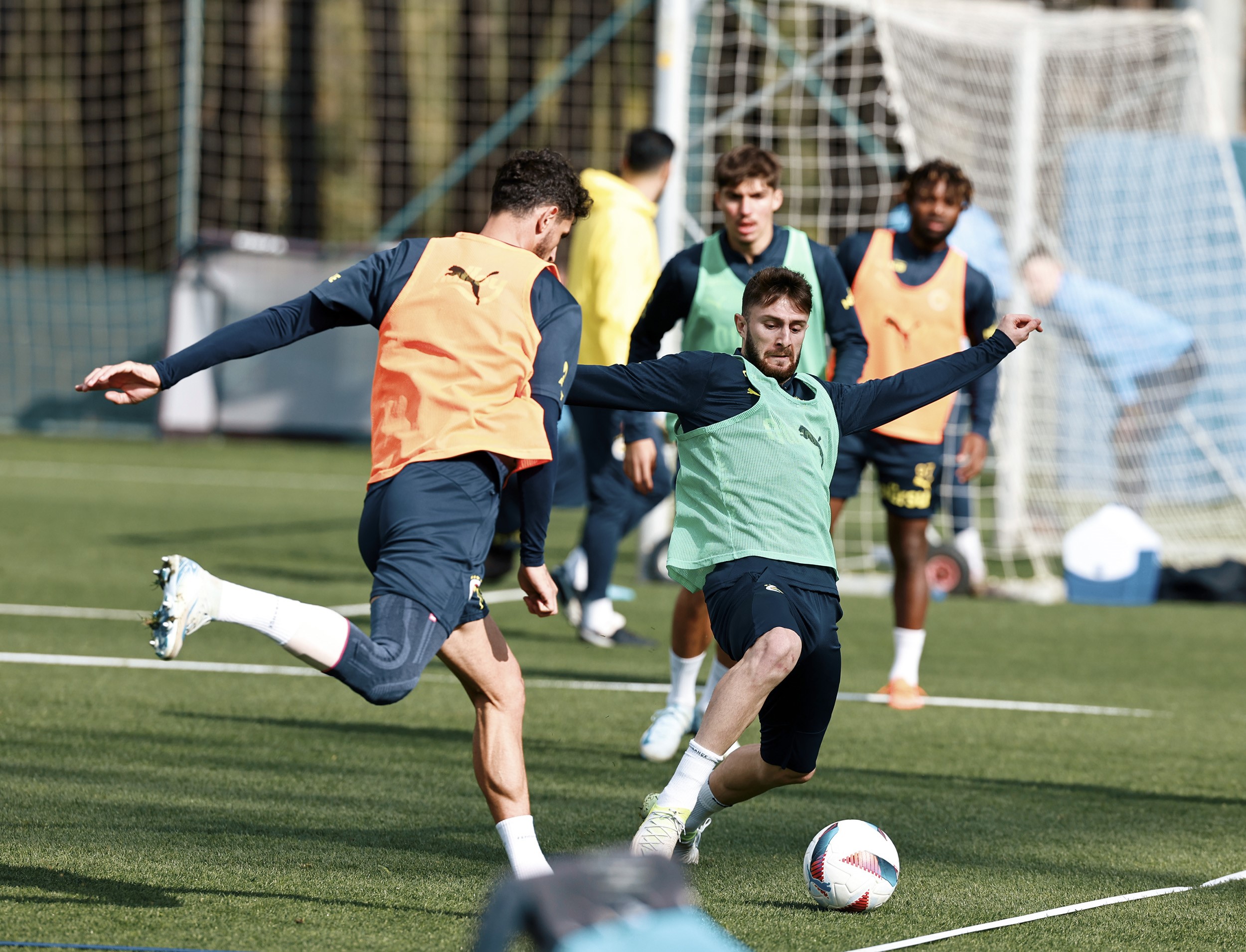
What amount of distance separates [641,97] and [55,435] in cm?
1163

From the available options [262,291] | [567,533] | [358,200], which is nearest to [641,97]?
[358,200]

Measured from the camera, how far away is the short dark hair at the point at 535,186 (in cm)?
412

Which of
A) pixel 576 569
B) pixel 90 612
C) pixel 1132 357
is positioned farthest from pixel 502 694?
pixel 1132 357

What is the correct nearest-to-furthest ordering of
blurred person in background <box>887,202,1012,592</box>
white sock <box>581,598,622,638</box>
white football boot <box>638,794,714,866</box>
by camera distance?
1. white football boot <box>638,794,714,866</box>
2. white sock <box>581,598,622,638</box>
3. blurred person in background <box>887,202,1012,592</box>

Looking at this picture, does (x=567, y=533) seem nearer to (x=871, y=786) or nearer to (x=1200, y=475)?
(x=1200, y=475)

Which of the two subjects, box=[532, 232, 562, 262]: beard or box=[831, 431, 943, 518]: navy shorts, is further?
box=[831, 431, 943, 518]: navy shorts

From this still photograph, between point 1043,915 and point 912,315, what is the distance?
3.51m

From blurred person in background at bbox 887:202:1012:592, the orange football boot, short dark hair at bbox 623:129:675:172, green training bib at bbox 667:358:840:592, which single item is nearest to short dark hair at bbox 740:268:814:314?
green training bib at bbox 667:358:840:592

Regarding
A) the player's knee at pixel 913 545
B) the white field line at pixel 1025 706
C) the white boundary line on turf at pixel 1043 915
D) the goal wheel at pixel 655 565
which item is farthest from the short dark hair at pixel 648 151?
the white boundary line on turf at pixel 1043 915

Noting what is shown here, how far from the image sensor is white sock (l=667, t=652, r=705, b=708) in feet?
20.0

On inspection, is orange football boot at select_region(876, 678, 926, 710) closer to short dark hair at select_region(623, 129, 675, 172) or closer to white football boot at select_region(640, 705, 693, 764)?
white football boot at select_region(640, 705, 693, 764)

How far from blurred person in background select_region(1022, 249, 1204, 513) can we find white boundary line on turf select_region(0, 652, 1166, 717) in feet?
15.7

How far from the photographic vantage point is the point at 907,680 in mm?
7152

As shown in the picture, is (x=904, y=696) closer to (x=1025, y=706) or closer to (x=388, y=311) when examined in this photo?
(x=1025, y=706)
